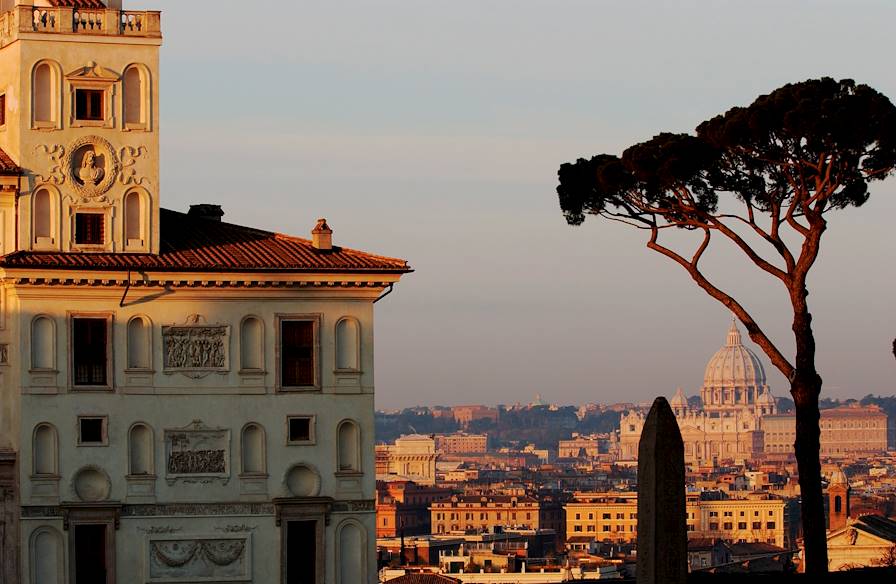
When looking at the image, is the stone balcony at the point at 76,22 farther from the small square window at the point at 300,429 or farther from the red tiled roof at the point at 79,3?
the small square window at the point at 300,429

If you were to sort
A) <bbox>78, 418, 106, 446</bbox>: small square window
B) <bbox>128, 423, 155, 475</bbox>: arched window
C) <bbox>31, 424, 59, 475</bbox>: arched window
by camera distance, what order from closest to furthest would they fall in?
<bbox>31, 424, 59, 475</bbox>: arched window, <bbox>78, 418, 106, 446</bbox>: small square window, <bbox>128, 423, 155, 475</bbox>: arched window

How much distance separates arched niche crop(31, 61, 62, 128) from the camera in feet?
148

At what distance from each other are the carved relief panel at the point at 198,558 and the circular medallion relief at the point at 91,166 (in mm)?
6930

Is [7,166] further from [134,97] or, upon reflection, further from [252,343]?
[252,343]

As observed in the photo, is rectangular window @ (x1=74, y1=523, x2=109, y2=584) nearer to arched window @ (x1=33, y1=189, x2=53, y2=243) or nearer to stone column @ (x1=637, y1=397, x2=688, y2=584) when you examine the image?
arched window @ (x1=33, y1=189, x2=53, y2=243)

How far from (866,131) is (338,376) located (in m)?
11.3

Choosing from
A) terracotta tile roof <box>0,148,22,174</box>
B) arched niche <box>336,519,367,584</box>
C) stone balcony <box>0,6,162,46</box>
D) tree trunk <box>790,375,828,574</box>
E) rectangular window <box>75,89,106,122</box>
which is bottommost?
arched niche <box>336,519,367,584</box>

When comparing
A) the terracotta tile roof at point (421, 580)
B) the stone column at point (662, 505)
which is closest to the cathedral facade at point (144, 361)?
the stone column at point (662, 505)

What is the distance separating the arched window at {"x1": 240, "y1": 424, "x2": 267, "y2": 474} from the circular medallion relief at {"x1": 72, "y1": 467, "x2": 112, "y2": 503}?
2717 mm

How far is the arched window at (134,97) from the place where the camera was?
45812 mm

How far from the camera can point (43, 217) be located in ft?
147

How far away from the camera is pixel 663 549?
78.4 ft

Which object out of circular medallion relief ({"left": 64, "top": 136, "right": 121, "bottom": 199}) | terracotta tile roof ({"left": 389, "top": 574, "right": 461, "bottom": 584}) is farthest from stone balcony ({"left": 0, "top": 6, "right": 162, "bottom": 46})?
terracotta tile roof ({"left": 389, "top": 574, "right": 461, "bottom": 584})

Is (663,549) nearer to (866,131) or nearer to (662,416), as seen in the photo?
(662,416)
